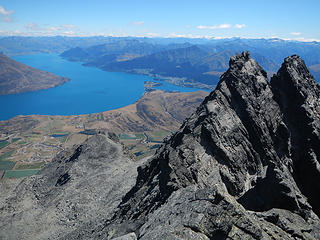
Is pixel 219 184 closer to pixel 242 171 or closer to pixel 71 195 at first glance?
pixel 242 171

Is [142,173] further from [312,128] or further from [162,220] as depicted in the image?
[312,128]

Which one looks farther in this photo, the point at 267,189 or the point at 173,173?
the point at 173,173

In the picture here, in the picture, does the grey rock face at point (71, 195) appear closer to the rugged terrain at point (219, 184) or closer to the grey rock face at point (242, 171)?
the rugged terrain at point (219, 184)

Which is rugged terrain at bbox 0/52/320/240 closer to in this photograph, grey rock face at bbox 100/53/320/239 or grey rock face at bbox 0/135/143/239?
grey rock face at bbox 100/53/320/239

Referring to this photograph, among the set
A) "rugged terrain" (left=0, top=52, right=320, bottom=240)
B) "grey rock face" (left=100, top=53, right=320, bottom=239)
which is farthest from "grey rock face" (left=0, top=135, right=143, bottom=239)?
"grey rock face" (left=100, top=53, right=320, bottom=239)

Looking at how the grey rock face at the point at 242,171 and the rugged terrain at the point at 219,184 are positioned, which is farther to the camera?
the rugged terrain at the point at 219,184

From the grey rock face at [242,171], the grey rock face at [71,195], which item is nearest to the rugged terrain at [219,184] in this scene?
the grey rock face at [242,171]

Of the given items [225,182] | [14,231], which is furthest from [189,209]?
[14,231]
